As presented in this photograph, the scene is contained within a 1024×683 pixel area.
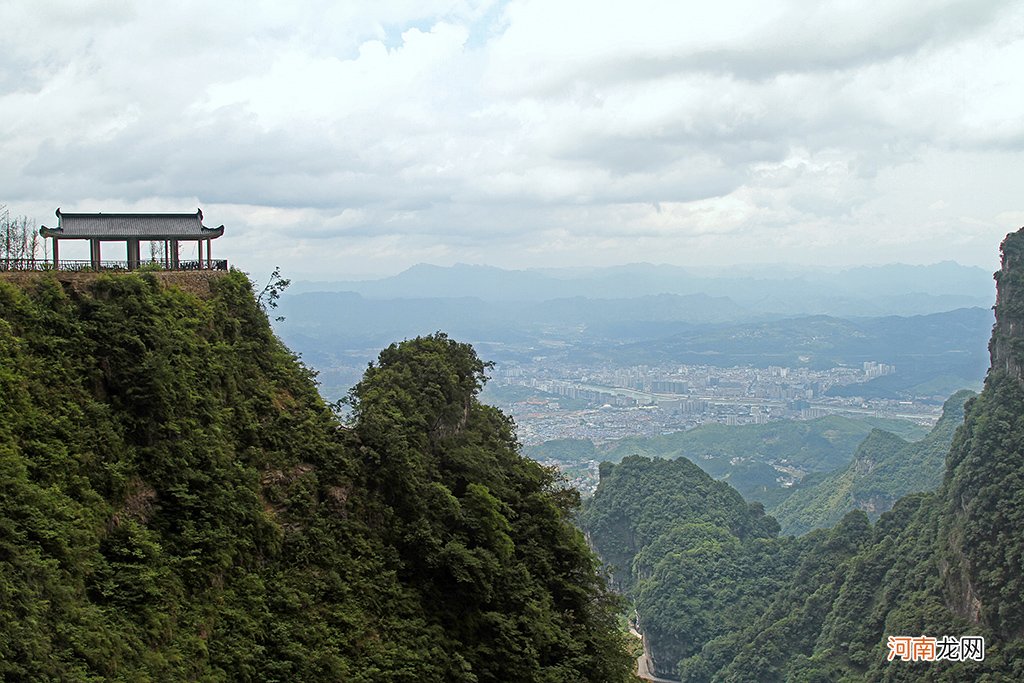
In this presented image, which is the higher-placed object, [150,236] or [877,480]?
[150,236]

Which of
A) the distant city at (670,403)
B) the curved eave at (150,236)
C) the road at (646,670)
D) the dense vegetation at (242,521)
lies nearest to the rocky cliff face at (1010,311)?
the road at (646,670)

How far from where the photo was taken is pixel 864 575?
4338 centimetres

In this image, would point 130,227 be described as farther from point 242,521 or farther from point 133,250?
point 242,521

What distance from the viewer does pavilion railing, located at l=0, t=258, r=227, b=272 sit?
1516cm

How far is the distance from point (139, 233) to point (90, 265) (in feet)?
7.85

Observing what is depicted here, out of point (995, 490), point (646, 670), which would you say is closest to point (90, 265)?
point (995, 490)

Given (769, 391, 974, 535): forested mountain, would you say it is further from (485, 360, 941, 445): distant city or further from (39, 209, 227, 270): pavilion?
(39, 209, 227, 270): pavilion

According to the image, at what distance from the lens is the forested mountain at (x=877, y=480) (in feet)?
254

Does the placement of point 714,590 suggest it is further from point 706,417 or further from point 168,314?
point 706,417

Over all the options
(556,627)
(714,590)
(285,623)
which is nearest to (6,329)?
(285,623)

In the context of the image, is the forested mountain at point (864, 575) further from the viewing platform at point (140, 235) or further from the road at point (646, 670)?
the viewing platform at point (140, 235)

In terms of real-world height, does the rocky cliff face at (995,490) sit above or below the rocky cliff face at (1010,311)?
below

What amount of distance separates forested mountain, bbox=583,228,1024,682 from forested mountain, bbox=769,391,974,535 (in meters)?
17.9

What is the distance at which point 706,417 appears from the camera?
513ft
